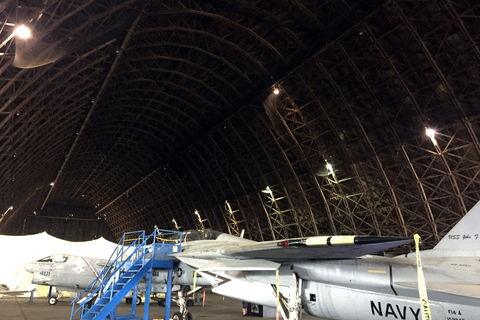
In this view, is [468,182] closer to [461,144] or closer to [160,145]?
[461,144]

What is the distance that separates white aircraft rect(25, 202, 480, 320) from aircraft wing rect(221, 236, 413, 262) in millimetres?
19

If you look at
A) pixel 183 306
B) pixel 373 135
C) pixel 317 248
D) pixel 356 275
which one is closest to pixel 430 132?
pixel 373 135

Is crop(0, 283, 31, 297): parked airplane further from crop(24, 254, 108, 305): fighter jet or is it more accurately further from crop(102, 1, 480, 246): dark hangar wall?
crop(102, 1, 480, 246): dark hangar wall

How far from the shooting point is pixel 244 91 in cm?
2698

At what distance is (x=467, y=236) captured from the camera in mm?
8234

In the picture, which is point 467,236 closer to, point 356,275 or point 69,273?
point 356,275

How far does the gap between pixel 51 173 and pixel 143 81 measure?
26.4m

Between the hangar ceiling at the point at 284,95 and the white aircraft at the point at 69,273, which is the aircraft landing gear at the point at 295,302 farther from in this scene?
the white aircraft at the point at 69,273

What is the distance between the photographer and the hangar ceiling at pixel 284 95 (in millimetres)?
17359

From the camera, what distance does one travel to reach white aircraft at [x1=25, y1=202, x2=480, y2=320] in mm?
7277

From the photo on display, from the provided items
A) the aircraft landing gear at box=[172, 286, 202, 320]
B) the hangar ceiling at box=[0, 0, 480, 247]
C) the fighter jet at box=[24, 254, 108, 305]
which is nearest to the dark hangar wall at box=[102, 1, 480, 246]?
the hangar ceiling at box=[0, 0, 480, 247]

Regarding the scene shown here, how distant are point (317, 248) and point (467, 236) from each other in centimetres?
396

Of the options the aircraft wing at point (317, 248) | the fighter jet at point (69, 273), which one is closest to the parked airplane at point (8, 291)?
the fighter jet at point (69, 273)

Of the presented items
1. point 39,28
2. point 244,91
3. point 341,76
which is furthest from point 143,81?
point 341,76
